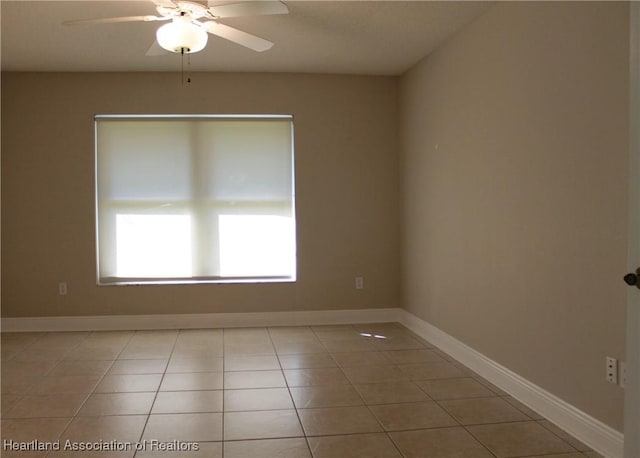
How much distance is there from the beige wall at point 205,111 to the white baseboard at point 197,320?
6 cm

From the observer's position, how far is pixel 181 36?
298 cm

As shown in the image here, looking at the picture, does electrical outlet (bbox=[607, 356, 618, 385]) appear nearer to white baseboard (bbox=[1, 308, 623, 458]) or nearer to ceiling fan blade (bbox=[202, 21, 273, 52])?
white baseboard (bbox=[1, 308, 623, 458])

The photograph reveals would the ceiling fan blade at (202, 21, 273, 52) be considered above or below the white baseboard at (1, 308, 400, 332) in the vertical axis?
above

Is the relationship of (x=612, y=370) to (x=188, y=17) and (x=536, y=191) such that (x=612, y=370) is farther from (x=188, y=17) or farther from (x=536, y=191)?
(x=188, y=17)

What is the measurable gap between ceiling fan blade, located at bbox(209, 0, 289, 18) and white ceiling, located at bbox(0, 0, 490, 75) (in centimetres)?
6

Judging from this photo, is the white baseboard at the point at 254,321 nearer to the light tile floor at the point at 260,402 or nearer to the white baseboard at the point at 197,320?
the white baseboard at the point at 197,320

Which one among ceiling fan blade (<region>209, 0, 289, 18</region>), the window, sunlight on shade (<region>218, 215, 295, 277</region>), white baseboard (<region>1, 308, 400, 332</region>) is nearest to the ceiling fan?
ceiling fan blade (<region>209, 0, 289, 18</region>)

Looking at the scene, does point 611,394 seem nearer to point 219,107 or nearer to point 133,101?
point 219,107

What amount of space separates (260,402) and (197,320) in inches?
88.3

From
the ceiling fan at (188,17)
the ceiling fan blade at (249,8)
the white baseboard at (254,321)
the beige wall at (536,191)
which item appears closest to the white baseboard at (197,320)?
the white baseboard at (254,321)

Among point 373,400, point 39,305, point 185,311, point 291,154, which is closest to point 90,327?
point 39,305

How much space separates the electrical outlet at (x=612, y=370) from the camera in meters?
2.38

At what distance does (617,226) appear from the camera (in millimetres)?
2367

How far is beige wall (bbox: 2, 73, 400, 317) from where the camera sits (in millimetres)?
5059
